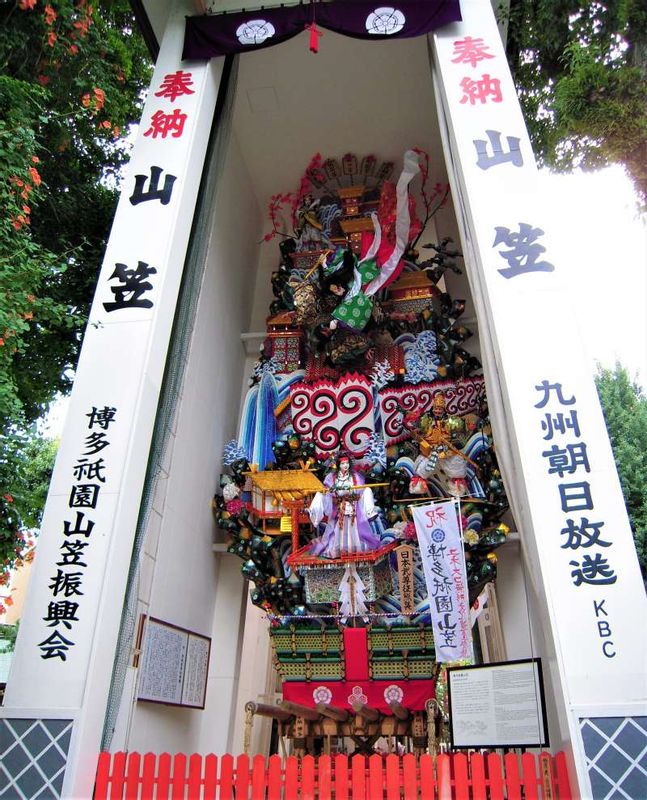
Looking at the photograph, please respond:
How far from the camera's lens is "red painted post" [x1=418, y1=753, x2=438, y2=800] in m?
3.41

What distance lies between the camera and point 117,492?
4.02 m

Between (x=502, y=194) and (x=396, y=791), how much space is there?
3.71 metres

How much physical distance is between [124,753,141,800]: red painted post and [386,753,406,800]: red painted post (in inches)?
51.2

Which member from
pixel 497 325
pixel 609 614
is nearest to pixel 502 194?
pixel 497 325

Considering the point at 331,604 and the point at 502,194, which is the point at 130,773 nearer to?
the point at 331,604

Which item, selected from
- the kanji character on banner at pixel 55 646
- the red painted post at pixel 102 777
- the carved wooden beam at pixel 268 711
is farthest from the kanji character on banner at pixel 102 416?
the carved wooden beam at pixel 268 711

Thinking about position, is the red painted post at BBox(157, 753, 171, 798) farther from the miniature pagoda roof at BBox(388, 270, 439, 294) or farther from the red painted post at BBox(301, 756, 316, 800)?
the miniature pagoda roof at BBox(388, 270, 439, 294)

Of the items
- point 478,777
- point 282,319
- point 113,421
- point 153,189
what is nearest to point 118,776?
point 478,777

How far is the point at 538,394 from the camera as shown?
404 centimetres

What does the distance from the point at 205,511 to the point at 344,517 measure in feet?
4.61

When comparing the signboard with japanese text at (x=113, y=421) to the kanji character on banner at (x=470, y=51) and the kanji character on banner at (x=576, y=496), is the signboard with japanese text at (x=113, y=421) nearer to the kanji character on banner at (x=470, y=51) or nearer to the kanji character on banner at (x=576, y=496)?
the kanji character on banner at (x=470, y=51)

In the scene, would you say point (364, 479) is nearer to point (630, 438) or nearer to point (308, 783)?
point (308, 783)

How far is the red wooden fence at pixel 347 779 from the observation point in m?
3.35

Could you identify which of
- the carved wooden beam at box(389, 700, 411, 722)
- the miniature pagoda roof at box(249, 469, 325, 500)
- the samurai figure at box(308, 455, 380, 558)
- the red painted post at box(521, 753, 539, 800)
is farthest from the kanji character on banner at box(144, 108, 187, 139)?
the carved wooden beam at box(389, 700, 411, 722)
